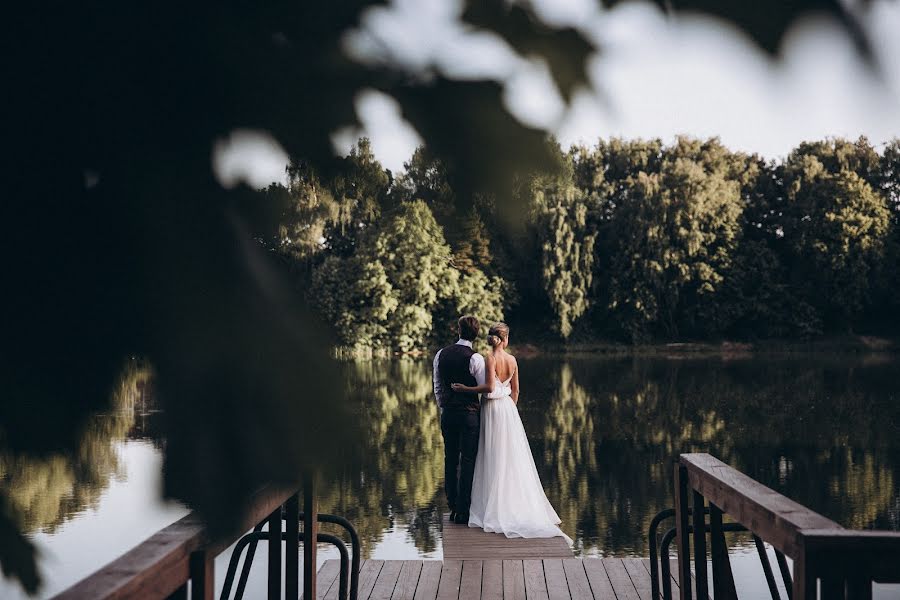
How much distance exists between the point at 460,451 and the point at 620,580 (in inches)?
100

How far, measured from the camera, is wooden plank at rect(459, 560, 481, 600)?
5.70 m

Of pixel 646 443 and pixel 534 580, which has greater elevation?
pixel 534 580

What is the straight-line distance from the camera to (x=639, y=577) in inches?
239

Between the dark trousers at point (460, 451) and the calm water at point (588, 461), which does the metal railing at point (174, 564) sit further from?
the dark trousers at point (460, 451)

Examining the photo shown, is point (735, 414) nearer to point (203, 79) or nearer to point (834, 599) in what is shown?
point (834, 599)

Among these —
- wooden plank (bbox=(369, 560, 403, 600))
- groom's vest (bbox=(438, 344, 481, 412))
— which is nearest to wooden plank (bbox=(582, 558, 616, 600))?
wooden plank (bbox=(369, 560, 403, 600))

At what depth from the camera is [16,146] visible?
2.09 ft

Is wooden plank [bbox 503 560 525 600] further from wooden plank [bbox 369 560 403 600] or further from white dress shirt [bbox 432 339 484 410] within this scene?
white dress shirt [bbox 432 339 484 410]

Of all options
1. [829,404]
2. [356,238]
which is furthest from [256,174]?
[829,404]

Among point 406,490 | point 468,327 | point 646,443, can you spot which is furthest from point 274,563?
point 646,443

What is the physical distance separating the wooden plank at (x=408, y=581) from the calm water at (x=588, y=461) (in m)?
0.63

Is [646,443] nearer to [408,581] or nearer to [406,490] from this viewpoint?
[406,490]

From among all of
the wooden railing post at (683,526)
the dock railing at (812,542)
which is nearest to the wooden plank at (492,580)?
the wooden railing post at (683,526)

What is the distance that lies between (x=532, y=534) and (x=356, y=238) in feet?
23.6
